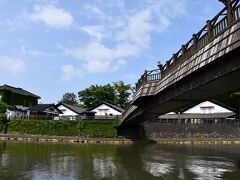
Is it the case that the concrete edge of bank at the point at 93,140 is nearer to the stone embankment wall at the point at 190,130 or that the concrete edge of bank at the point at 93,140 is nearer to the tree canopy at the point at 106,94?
the stone embankment wall at the point at 190,130

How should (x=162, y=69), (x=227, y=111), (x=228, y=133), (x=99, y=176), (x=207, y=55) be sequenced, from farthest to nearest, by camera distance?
1. (x=227, y=111)
2. (x=228, y=133)
3. (x=162, y=69)
4. (x=99, y=176)
5. (x=207, y=55)

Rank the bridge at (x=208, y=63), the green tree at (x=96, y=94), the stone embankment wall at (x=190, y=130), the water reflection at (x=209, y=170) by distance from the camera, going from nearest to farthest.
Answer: the bridge at (x=208, y=63), the water reflection at (x=209, y=170), the stone embankment wall at (x=190, y=130), the green tree at (x=96, y=94)

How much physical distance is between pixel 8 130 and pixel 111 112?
2123 cm

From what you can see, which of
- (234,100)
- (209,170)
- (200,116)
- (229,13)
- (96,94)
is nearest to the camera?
(229,13)

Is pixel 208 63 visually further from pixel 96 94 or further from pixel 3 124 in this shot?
pixel 96 94

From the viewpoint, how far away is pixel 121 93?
265 ft

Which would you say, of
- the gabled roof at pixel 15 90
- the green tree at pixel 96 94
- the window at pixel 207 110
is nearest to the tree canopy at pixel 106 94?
the green tree at pixel 96 94

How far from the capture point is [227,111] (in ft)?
192

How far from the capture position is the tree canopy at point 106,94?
7725cm

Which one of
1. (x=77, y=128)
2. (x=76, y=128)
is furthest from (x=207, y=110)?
(x=76, y=128)

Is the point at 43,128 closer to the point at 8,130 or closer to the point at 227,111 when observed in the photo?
the point at 8,130

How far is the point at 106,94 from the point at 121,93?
5139 mm

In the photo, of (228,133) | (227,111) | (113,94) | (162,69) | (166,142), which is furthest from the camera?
(113,94)

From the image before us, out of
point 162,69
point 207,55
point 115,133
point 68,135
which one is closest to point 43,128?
point 68,135
